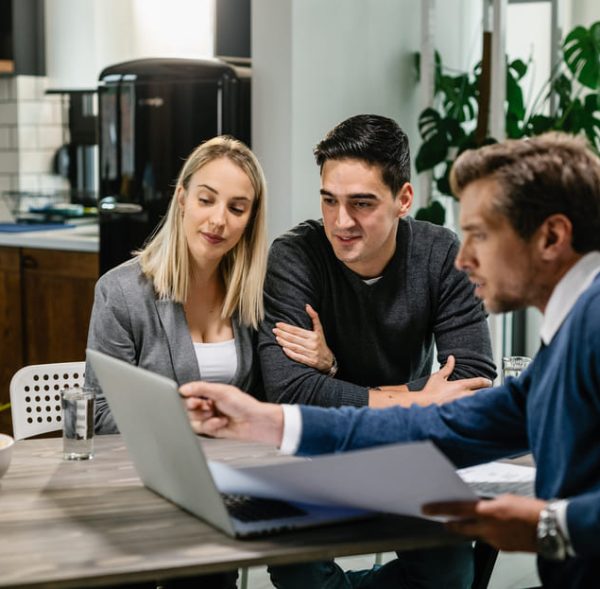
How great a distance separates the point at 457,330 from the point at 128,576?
1.33 m

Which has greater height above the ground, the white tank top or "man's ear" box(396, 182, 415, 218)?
"man's ear" box(396, 182, 415, 218)

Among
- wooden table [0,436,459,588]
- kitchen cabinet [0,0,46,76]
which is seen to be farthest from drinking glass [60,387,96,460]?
kitchen cabinet [0,0,46,76]

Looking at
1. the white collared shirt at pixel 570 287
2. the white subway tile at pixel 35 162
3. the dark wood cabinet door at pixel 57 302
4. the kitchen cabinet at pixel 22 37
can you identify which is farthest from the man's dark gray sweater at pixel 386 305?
the white subway tile at pixel 35 162

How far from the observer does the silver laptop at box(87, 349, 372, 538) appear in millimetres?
1446

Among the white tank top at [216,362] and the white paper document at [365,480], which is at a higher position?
the white paper document at [365,480]

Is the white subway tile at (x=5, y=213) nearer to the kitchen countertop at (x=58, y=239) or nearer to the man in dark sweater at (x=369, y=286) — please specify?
the kitchen countertop at (x=58, y=239)

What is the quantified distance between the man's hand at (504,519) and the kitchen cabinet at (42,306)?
343 centimetres

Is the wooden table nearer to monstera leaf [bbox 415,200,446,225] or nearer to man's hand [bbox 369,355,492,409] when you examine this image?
man's hand [bbox 369,355,492,409]

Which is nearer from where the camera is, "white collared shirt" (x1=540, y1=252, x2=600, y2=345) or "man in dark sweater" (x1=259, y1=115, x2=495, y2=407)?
"white collared shirt" (x1=540, y1=252, x2=600, y2=345)

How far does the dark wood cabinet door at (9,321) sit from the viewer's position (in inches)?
195

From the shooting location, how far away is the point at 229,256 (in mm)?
2521

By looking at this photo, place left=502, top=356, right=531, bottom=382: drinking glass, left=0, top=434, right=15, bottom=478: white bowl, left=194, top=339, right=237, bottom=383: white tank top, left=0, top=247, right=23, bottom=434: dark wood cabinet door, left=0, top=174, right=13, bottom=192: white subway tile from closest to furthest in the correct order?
left=0, top=434, right=15, bottom=478: white bowl → left=502, top=356, right=531, bottom=382: drinking glass → left=194, top=339, right=237, bottom=383: white tank top → left=0, top=247, right=23, bottom=434: dark wood cabinet door → left=0, top=174, right=13, bottom=192: white subway tile

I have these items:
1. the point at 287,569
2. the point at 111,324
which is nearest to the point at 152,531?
the point at 287,569

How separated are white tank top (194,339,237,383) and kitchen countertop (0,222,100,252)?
2194 mm
